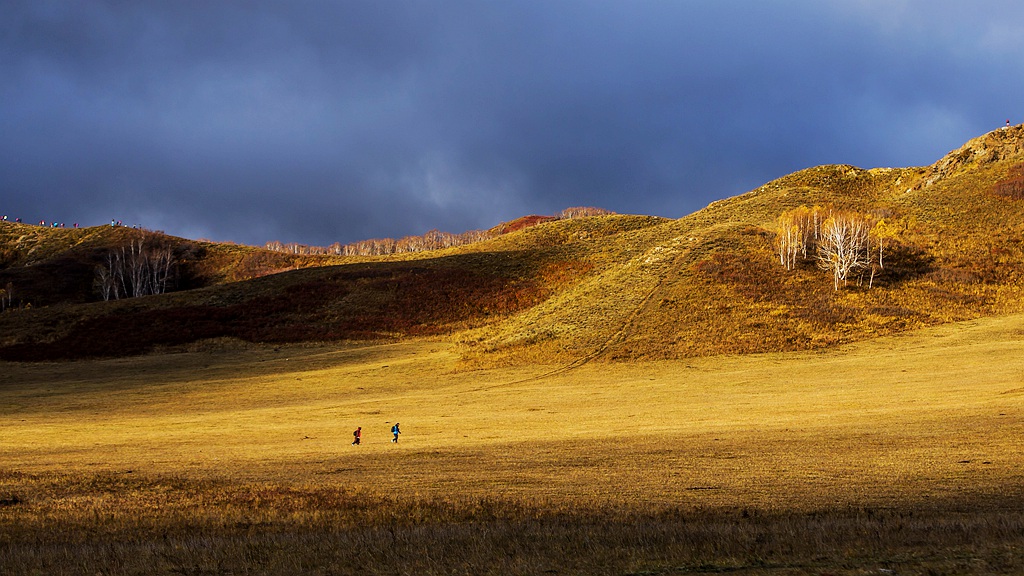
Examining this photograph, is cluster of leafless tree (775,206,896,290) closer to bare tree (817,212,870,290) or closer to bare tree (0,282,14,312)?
bare tree (817,212,870,290)

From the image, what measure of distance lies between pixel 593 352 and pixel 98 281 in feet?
330

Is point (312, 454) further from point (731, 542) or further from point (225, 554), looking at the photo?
point (731, 542)

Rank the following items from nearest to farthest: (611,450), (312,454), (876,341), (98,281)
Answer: (611,450) → (312,454) → (876,341) → (98,281)

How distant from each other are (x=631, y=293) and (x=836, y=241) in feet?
63.9

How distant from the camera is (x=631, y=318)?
193 feet

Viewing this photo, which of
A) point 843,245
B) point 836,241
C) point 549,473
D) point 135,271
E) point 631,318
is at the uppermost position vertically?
point 135,271

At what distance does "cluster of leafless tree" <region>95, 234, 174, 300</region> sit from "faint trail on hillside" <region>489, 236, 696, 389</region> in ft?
291

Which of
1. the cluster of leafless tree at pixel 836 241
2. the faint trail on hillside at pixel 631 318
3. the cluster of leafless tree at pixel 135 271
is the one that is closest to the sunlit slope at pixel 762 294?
the faint trail on hillside at pixel 631 318

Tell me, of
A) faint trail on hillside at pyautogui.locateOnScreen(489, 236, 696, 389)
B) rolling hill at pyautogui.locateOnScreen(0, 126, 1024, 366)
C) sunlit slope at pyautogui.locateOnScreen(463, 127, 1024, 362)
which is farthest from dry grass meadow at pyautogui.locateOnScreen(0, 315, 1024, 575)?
rolling hill at pyautogui.locateOnScreen(0, 126, 1024, 366)

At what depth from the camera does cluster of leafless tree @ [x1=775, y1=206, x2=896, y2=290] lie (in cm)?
6269

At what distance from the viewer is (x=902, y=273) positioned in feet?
212

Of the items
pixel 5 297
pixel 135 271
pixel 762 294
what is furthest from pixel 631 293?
pixel 5 297

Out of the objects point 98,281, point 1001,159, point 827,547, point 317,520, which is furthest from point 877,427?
point 98,281

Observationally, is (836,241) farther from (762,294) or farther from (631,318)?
(631,318)
